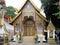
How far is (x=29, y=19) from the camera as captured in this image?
146ft

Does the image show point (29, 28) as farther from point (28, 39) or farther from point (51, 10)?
point (51, 10)

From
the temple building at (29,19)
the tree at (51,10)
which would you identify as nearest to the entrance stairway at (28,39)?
the temple building at (29,19)

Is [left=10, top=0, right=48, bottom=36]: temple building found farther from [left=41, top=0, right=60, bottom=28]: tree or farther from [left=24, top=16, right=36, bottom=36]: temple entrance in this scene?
[left=41, top=0, right=60, bottom=28]: tree

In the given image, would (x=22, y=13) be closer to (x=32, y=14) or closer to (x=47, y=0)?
(x=32, y=14)

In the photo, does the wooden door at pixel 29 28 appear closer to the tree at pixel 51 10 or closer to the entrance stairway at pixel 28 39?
the entrance stairway at pixel 28 39

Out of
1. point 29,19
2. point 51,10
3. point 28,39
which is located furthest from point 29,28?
point 51,10

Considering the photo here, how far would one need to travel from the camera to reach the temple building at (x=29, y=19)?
4306 centimetres

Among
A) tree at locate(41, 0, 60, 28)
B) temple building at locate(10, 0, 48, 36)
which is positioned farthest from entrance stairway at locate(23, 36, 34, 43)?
tree at locate(41, 0, 60, 28)

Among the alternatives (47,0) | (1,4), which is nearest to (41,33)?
(47,0)

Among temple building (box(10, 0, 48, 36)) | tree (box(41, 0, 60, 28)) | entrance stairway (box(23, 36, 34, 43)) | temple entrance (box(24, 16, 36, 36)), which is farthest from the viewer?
temple entrance (box(24, 16, 36, 36))

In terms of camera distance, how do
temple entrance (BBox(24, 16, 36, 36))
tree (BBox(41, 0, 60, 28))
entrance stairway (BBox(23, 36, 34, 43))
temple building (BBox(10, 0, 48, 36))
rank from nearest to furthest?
tree (BBox(41, 0, 60, 28)), entrance stairway (BBox(23, 36, 34, 43)), temple building (BBox(10, 0, 48, 36)), temple entrance (BBox(24, 16, 36, 36))

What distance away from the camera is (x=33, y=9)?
43.6 metres

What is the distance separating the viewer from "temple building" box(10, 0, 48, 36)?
4306 centimetres

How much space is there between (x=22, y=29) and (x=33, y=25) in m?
2.10
